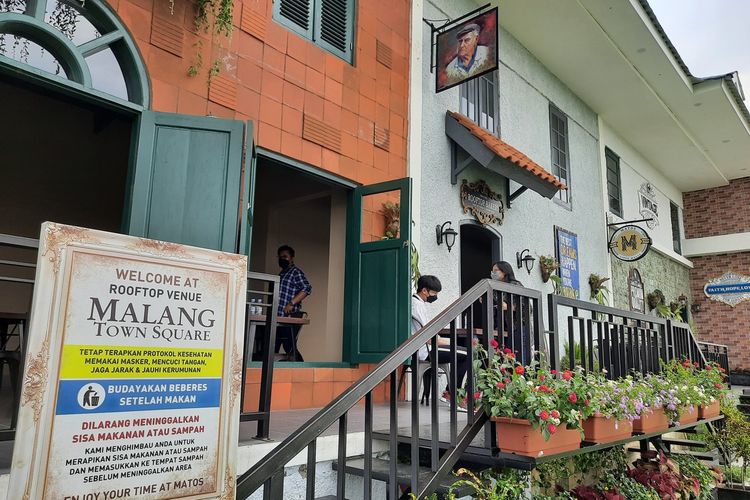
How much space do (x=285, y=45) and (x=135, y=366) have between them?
13.3 feet

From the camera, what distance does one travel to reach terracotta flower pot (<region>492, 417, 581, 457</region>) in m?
3.05

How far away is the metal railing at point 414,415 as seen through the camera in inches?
88.4

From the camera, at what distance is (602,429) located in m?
3.70

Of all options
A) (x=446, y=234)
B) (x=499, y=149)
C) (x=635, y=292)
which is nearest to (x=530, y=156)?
(x=499, y=149)

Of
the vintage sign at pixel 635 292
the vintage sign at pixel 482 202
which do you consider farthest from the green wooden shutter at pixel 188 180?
the vintage sign at pixel 635 292

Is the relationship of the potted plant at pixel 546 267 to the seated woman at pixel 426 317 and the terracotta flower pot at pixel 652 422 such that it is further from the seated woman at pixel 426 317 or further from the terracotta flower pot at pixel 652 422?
the terracotta flower pot at pixel 652 422

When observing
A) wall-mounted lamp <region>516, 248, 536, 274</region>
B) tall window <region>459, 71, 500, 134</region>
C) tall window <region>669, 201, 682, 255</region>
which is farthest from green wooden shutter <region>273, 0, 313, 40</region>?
tall window <region>669, 201, 682, 255</region>

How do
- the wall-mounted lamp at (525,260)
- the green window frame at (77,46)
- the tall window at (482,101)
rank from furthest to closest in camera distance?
1. the wall-mounted lamp at (525,260)
2. the tall window at (482,101)
3. the green window frame at (77,46)

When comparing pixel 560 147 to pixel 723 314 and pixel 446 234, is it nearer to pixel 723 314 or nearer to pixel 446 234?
pixel 446 234

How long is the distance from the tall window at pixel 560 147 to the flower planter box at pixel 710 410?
14.9ft

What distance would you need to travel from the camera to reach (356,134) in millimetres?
5793

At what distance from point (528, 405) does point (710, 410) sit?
3.93 metres

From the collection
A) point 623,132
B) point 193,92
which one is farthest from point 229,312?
point 623,132

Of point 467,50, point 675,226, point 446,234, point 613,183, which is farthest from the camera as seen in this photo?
point 675,226
